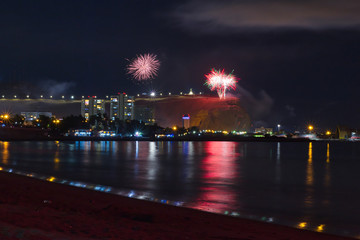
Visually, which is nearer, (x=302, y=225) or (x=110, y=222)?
(x=110, y=222)

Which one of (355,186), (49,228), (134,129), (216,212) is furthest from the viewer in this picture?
(134,129)

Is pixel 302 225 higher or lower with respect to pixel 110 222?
lower

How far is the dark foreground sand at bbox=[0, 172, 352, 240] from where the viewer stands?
8.33m

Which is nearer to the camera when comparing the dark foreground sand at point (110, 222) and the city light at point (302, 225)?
the dark foreground sand at point (110, 222)

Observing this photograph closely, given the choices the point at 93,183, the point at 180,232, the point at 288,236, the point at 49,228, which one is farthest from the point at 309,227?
the point at 93,183

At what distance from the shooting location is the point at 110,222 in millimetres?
9812

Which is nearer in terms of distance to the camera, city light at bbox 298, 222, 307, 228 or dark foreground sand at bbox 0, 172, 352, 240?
dark foreground sand at bbox 0, 172, 352, 240

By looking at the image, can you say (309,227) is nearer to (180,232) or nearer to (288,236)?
(288,236)

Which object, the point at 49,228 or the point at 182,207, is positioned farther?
the point at 182,207

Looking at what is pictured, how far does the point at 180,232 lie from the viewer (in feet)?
30.5

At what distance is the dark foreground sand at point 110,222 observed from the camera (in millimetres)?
8328

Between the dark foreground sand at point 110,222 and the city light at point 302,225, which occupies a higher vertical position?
the dark foreground sand at point 110,222

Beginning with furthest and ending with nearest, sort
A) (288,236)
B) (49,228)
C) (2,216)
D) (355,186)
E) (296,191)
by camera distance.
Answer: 1. (355,186)
2. (296,191)
3. (288,236)
4. (2,216)
5. (49,228)

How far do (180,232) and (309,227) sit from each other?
4.06m
